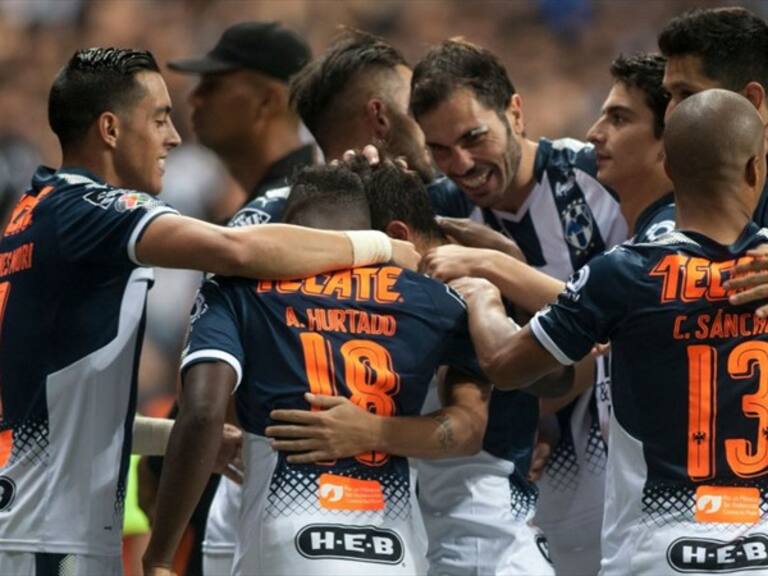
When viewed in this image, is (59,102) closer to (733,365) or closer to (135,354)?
(135,354)

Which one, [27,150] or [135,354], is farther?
[27,150]

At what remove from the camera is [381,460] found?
4.50 meters

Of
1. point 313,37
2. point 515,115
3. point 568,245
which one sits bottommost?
point 568,245

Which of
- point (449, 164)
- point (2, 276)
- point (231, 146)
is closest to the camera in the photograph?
point (2, 276)

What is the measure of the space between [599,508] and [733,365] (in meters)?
1.92

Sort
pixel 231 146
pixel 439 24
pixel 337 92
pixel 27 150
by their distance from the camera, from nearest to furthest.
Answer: pixel 337 92
pixel 231 146
pixel 27 150
pixel 439 24

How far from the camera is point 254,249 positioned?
444cm

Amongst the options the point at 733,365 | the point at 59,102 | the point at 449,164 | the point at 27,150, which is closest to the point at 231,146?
the point at 449,164

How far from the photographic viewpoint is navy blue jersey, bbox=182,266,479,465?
4.41m

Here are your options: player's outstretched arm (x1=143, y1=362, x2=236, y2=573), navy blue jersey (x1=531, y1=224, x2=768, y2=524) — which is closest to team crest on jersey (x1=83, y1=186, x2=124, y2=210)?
player's outstretched arm (x1=143, y1=362, x2=236, y2=573)

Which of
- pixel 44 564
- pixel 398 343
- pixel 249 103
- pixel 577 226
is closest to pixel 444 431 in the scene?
pixel 398 343

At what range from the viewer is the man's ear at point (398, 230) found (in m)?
5.01

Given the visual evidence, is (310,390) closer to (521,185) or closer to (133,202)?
(133,202)

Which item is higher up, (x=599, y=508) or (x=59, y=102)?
(x=59, y=102)
